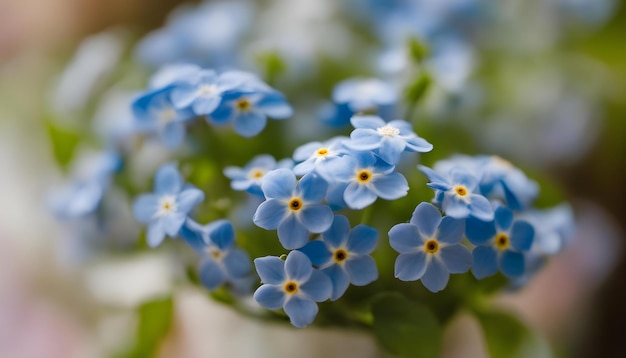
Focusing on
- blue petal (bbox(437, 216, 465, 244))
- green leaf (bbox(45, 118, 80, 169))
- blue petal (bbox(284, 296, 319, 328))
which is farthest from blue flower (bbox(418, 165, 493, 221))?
green leaf (bbox(45, 118, 80, 169))

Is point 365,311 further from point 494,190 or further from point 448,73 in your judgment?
point 448,73

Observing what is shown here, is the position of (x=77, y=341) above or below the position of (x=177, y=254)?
below

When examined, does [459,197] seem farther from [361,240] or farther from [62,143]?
[62,143]

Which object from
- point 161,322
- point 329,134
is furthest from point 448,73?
point 161,322

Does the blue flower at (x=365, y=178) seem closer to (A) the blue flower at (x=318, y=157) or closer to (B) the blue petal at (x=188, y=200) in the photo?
(A) the blue flower at (x=318, y=157)

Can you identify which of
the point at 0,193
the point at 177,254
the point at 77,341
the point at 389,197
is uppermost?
the point at 389,197

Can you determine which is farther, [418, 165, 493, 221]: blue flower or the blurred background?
the blurred background

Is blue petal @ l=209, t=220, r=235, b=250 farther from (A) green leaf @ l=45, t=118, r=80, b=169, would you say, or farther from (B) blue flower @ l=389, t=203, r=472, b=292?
(A) green leaf @ l=45, t=118, r=80, b=169
